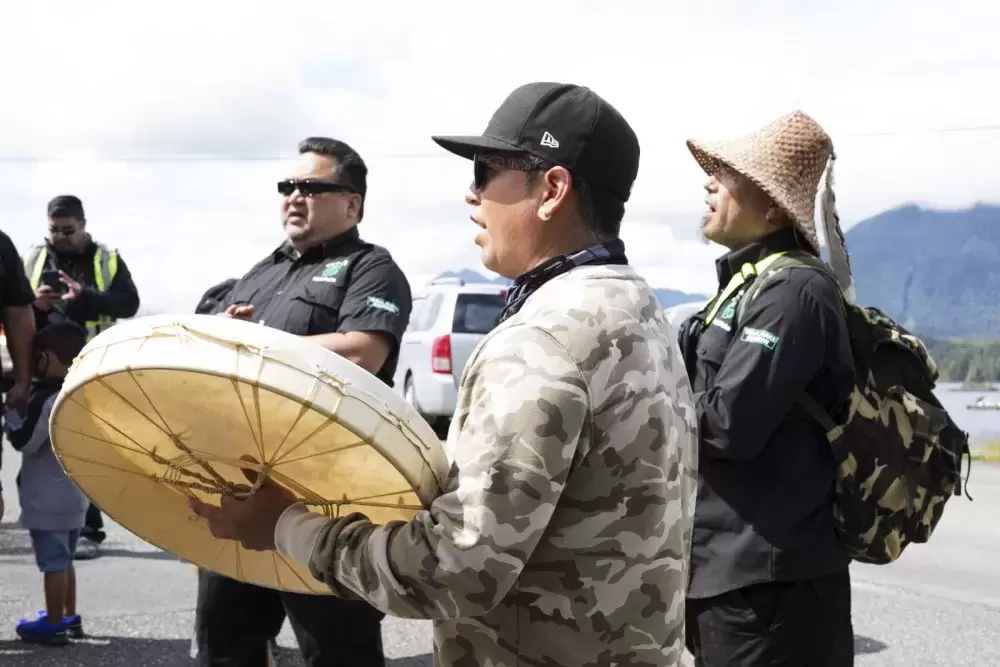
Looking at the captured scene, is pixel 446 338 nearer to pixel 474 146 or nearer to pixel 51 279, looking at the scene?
pixel 51 279

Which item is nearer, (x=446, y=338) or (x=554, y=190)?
(x=554, y=190)

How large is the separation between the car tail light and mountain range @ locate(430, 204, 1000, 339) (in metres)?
4.79

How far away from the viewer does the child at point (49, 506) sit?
17.1 ft

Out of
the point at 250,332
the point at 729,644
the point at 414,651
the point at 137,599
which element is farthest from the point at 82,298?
the point at 250,332

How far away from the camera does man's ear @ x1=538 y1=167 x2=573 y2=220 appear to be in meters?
1.95

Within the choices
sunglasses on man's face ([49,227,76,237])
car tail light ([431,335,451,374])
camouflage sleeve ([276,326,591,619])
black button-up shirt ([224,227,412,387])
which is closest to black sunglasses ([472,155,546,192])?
camouflage sleeve ([276,326,591,619])

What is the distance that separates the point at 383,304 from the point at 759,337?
1299 millimetres

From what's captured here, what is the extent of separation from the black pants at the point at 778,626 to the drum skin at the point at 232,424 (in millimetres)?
1177

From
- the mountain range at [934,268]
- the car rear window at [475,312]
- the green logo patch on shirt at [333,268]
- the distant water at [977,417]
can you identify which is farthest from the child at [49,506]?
the mountain range at [934,268]

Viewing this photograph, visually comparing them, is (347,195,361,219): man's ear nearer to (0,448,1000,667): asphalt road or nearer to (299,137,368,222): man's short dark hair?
(299,137,368,222): man's short dark hair

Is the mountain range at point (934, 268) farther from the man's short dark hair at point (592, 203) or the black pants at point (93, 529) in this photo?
the man's short dark hair at point (592, 203)

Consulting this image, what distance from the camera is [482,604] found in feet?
5.71

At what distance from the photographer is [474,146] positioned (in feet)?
6.56

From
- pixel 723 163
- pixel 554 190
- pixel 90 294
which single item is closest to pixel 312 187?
pixel 723 163
